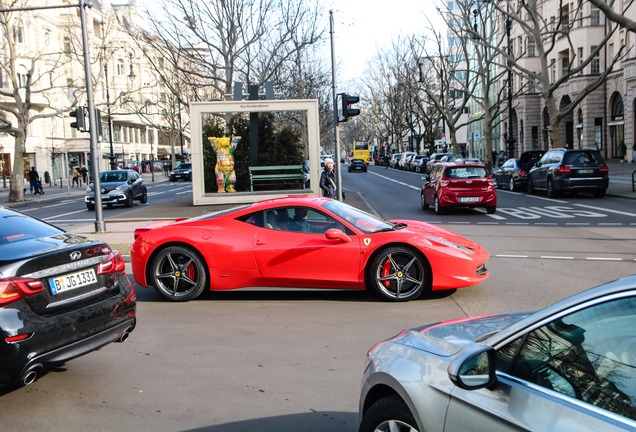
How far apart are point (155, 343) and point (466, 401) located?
170 inches

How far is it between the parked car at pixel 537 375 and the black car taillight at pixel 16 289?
9.36 feet

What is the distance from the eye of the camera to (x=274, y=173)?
2548 cm

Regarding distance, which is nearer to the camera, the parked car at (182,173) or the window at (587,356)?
the window at (587,356)

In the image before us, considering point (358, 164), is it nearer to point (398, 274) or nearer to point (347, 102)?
point (347, 102)

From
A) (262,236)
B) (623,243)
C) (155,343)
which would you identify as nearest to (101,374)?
(155,343)

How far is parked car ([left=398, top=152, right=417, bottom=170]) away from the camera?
64075 mm

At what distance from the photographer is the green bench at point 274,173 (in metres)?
25.3

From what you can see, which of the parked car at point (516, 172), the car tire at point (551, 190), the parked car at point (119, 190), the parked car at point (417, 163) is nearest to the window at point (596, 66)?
the parked car at point (417, 163)

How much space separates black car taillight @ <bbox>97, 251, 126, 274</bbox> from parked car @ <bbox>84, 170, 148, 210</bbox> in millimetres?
22494

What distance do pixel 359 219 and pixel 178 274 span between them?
7.77ft

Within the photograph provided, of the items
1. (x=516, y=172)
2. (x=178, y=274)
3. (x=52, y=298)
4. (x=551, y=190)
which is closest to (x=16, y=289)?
(x=52, y=298)

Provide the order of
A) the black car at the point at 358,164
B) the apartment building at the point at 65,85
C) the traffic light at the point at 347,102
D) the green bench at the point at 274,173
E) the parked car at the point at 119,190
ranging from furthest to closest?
1. the black car at the point at 358,164
2. the apartment building at the point at 65,85
3. the parked car at the point at 119,190
4. the green bench at the point at 274,173
5. the traffic light at the point at 347,102

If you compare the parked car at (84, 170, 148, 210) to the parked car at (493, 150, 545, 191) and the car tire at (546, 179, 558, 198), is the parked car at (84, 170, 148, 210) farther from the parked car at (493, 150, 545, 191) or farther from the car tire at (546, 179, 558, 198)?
the car tire at (546, 179, 558, 198)

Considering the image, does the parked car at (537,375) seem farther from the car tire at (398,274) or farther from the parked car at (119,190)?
the parked car at (119,190)
